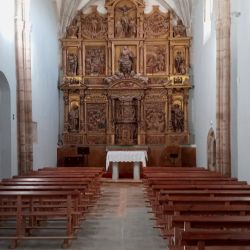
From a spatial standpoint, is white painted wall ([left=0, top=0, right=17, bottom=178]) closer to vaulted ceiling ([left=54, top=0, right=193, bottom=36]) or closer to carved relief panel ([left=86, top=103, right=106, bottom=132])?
vaulted ceiling ([left=54, top=0, right=193, bottom=36])

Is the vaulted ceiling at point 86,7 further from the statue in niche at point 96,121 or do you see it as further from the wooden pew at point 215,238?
the wooden pew at point 215,238

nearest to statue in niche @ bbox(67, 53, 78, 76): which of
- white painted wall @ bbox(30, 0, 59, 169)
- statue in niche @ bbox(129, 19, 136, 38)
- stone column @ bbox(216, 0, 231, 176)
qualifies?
white painted wall @ bbox(30, 0, 59, 169)

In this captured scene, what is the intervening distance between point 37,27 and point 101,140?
23.2 feet

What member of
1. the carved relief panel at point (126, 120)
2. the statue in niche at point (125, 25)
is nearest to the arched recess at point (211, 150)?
the carved relief panel at point (126, 120)

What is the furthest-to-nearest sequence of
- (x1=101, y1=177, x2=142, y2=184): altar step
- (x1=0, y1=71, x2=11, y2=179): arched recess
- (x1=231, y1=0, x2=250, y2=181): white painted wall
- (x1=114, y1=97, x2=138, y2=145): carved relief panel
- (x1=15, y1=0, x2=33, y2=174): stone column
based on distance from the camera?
(x1=114, y1=97, x2=138, y2=145): carved relief panel
(x1=101, y1=177, x2=142, y2=184): altar step
(x1=15, y1=0, x2=33, y2=174): stone column
(x1=0, y1=71, x2=11, y2=179): arched recess
(x1=231, y1=0, x2=250, y2=181): white painted wall

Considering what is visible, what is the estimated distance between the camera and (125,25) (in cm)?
2561

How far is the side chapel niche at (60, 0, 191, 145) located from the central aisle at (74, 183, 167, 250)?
900 cm

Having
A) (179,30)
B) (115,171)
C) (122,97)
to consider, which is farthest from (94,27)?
(115,171)

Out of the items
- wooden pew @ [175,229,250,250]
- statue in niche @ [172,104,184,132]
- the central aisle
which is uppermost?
statue in niche @ [172,104,184,132]

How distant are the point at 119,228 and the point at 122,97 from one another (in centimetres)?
1513

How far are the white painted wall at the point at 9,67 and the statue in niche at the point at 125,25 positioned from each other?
28.5 ft

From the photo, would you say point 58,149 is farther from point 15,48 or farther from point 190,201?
point 190,201

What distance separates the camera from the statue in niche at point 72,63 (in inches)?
1005

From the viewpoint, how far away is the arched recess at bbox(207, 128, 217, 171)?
1952 cm
